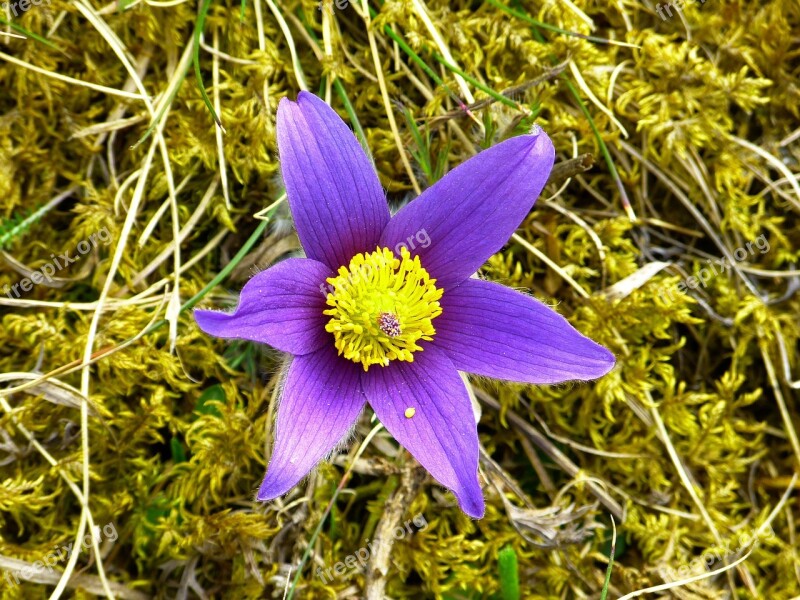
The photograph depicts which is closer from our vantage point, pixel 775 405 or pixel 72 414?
pixel 72 414

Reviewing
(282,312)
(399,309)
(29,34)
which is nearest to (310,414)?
(282,312)

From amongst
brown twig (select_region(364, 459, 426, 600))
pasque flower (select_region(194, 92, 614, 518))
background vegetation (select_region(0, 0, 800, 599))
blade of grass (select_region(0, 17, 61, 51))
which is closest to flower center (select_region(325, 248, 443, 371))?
pasque flower (select_region(194, 92, 614, 518))

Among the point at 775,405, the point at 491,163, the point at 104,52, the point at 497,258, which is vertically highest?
the point at 104,52

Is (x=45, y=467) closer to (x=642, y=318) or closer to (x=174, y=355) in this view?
(x=174, y=355)

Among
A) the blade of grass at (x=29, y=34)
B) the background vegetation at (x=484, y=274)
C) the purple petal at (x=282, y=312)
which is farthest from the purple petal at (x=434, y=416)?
the blade of grass at (x=29, y=34)

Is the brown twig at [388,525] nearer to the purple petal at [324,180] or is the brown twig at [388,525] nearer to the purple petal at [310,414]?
the purple petal at [310,414]

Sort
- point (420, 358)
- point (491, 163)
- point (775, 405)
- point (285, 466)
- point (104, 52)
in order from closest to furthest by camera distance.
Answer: point (285, 466) → point (491, 163) → point (420, 358) → point (104, 52) → point (775, 405)

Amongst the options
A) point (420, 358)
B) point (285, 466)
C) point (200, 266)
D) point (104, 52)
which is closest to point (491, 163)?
point (420, 358)
